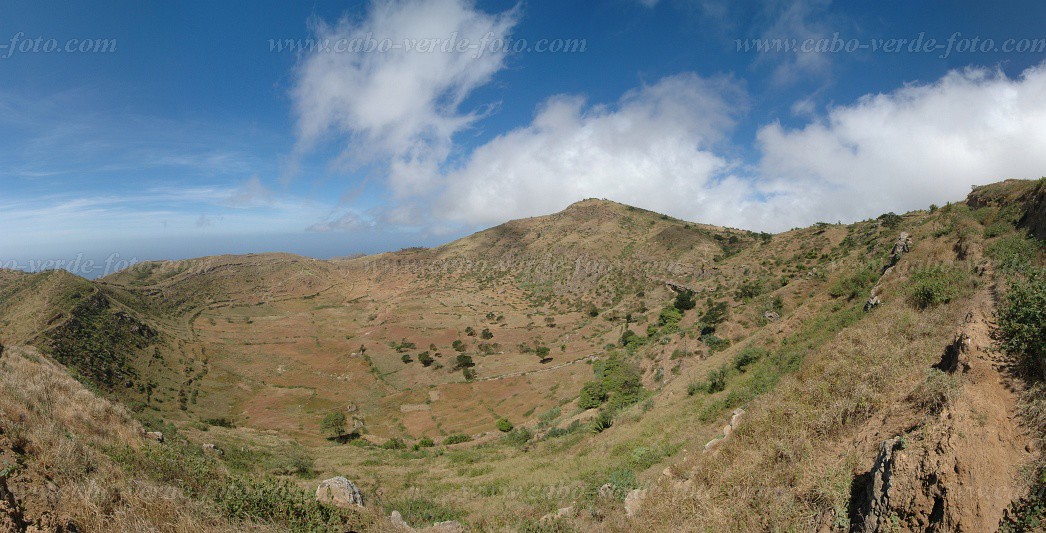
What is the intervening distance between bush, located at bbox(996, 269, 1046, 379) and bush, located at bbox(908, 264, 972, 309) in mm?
5289

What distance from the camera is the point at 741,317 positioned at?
83.7 ft

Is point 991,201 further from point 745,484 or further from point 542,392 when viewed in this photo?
point 542,392

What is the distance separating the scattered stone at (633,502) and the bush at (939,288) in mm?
9679

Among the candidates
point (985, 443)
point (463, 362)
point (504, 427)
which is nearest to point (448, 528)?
point (985, 443)

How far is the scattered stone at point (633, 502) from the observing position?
7.08 meters

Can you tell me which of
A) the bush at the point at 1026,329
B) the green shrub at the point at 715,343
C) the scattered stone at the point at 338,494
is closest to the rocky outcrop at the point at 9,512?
the scattered stone at the point at 338,494

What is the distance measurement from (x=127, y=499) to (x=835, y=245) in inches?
2237

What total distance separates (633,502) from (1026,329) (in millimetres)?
6513

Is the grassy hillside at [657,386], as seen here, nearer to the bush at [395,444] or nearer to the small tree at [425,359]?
the bush at [395,444]

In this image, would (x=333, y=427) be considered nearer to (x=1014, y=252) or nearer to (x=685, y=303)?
(x=685, y=303)

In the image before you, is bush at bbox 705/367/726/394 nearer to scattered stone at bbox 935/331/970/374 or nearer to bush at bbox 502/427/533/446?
scattered stone at bbox 935/331/970/374

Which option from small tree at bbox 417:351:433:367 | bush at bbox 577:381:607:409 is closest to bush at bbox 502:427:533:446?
bush at bbox 577:381:607:409

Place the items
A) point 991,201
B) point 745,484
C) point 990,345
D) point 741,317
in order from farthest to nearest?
point 741,317 < point 991,201 < point 745,484 < point 990,345

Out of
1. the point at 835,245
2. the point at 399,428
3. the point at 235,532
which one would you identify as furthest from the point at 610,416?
the point at 835,245
